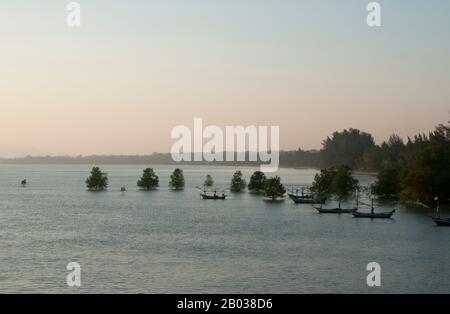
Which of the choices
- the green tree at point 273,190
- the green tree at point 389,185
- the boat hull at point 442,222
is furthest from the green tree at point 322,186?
the boat hull at point 442,222

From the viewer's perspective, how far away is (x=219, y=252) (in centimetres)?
2998

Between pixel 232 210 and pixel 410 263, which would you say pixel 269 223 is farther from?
pixel 410 263

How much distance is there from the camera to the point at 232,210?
5891cm

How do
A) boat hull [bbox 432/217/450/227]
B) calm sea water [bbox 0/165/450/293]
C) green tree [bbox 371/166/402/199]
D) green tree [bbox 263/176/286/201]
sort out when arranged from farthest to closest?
green tree [bbox 371/166/402/199] < green tree [bbox 263/176/286/201] < boat hull [bbox 432/217/450/227] < calm sea water [bbox 0/165/450/293]

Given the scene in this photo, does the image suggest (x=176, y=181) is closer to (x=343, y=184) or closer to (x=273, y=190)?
(x=273, y=190)

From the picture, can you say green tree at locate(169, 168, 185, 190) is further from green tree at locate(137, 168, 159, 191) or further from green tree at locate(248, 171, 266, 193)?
green tree at locate(248, 171, 266, 193)

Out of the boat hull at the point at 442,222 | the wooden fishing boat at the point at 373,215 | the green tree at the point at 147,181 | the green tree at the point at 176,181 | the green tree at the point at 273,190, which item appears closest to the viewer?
the boat hull at the point at 442,222

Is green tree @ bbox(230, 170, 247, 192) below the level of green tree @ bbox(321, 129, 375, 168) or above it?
below

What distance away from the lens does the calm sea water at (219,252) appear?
72.6ft

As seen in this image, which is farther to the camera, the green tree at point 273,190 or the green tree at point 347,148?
the green tree at point 347,148

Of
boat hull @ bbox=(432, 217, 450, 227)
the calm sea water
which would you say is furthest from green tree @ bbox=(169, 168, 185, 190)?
boat hull @ bbox=(432, 217, 450, 227)

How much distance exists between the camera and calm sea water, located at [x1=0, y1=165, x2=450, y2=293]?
22141 mm

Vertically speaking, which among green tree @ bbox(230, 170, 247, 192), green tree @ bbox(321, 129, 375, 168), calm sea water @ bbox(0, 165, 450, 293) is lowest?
calm sea water @ bbox(0, 165, 450, 293)

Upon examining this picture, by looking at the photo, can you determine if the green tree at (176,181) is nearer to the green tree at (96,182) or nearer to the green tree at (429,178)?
the green tree at (96,182)
